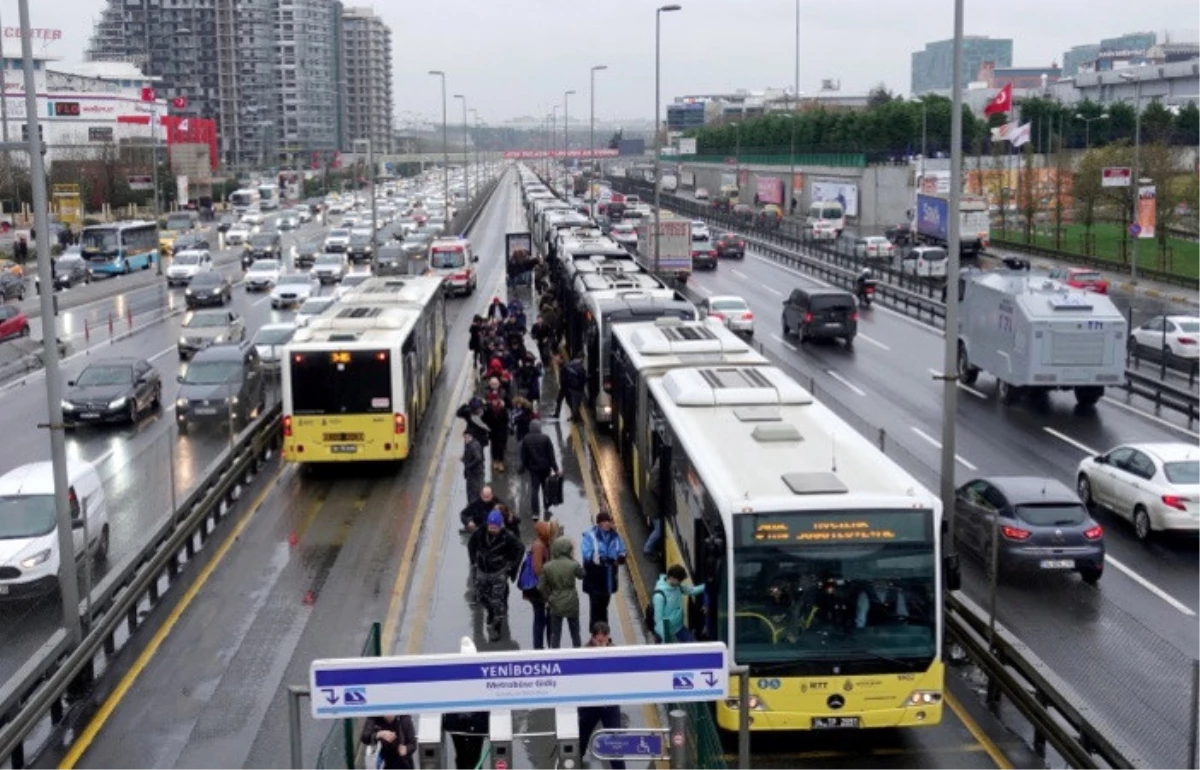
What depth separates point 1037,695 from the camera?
13531mm

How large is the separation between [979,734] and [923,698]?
139cm

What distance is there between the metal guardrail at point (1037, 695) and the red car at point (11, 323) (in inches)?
1540

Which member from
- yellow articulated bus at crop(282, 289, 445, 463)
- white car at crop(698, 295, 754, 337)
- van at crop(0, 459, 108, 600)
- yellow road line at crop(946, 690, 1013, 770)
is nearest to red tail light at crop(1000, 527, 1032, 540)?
yellow road line at crop(946, 690, 1013, 770)

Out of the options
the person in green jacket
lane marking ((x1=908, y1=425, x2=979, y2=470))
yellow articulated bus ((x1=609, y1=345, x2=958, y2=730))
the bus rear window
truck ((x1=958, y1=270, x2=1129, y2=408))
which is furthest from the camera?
truck ((x1=958, y1=270, x2=1129, y2=408))

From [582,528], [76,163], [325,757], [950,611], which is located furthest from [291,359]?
[76,163]

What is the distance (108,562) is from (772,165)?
4458 inches

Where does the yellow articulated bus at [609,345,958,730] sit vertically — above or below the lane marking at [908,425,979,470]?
above

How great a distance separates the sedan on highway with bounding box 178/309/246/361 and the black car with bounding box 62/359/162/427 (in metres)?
8.23

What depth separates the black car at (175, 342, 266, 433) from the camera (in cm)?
3016

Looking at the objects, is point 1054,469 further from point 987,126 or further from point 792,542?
point 987,126

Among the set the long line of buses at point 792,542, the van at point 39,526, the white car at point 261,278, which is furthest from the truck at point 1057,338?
the white car at point 261,278

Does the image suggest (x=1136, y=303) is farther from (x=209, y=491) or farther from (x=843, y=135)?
(x=843, y=135)

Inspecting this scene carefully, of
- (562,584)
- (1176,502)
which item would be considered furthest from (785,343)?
(562,584)

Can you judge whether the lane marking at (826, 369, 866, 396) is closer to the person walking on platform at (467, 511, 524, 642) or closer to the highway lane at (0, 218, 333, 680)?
the highway lane at (0, 218, 333, 680)
